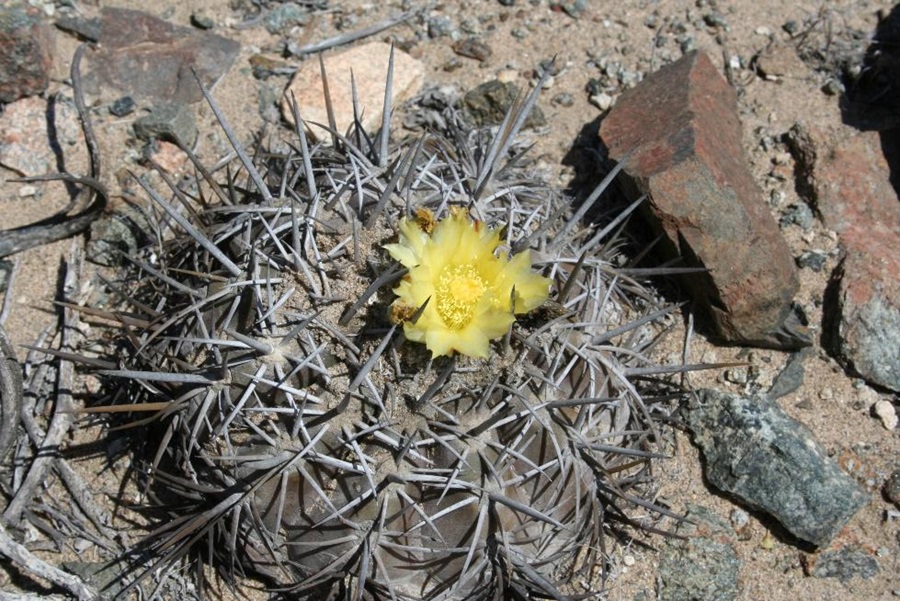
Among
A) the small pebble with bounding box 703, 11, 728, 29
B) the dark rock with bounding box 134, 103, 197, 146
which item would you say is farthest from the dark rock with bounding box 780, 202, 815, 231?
the dark rock with bounding box 134, 103, 197, 146

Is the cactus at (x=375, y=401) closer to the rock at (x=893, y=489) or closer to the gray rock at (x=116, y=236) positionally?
the gray rock at (x=116, y=236)

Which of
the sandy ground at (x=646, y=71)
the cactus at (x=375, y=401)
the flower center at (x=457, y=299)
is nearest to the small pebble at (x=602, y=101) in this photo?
the sandy ground at (x=646, y=71)

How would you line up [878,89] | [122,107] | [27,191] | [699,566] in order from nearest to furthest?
[699,566] < [27,191] < [122,107] < [878,89]

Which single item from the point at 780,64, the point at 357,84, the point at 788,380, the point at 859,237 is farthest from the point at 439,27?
the point at 788,380

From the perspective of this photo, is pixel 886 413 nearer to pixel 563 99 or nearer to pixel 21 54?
pixel 563 99

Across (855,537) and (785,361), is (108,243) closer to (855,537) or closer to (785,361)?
(785,361)


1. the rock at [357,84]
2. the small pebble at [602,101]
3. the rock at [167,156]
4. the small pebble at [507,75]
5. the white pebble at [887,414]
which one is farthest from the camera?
the small pebble at [507,75]
